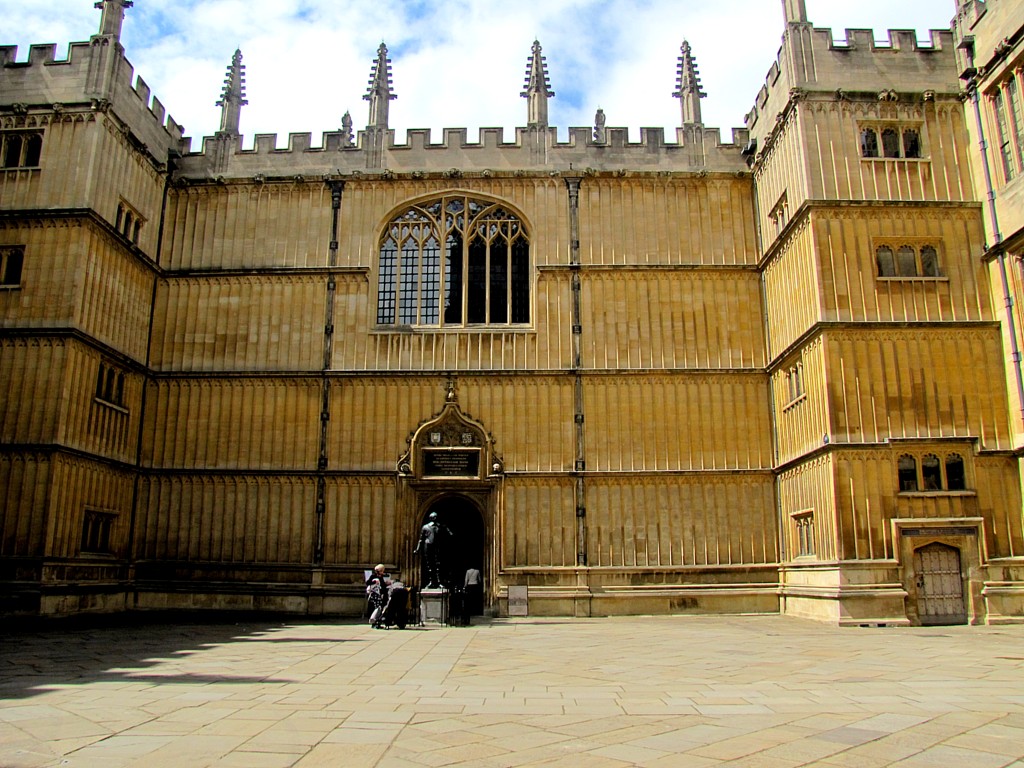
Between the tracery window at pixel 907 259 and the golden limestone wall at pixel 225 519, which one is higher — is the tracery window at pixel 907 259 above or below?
above

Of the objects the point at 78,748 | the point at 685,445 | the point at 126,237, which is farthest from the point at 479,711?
the point at 126,237

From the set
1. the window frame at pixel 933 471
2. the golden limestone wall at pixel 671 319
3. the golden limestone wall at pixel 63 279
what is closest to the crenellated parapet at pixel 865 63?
the golden limestone wall at pixel 671 319

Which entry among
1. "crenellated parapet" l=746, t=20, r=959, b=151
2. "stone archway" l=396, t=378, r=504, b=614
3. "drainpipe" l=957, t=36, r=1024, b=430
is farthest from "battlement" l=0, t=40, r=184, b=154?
"drainpipe" l=957, t=36, r=1024, b=430

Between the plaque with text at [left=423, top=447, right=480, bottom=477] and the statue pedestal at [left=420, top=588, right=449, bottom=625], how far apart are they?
3934 millimetres

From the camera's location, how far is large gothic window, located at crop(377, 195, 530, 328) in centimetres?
2356

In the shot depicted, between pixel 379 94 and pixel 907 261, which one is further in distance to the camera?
pixel 379 94

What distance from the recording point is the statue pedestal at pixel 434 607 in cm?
1903

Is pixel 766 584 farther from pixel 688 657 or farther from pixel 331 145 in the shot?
pixel 331 145

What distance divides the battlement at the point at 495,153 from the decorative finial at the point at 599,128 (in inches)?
4.3

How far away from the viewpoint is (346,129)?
24.8m

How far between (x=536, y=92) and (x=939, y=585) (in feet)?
55.6

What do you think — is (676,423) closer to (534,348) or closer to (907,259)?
(534,348)

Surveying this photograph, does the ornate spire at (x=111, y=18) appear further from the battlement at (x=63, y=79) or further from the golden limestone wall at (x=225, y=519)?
the golden limestone wall at (x=225, y=519)

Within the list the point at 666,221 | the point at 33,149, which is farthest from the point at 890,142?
the point at 33,149
